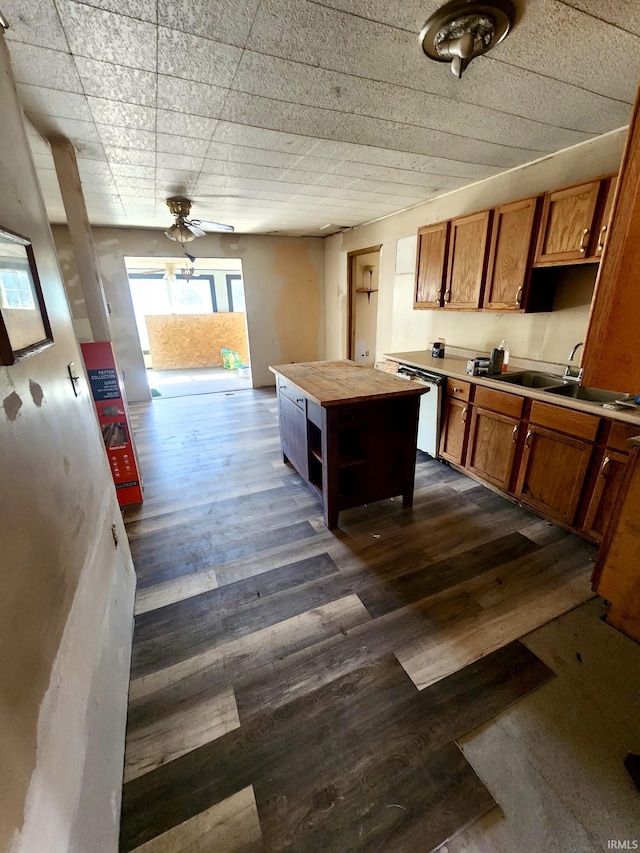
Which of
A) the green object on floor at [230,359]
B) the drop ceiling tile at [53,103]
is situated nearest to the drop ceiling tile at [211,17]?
the drop ceiling tile at [53,103]

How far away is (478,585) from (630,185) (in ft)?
6.01

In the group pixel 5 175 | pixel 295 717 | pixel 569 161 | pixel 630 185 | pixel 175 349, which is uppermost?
pixel 569 161

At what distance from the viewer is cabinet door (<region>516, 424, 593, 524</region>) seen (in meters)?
2.08

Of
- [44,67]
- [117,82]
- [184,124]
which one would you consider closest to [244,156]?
[184,124]

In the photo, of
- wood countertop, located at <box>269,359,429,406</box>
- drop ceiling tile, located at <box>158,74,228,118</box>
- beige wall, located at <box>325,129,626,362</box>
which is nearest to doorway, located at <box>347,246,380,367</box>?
beige wall, located at <box>325,129,626,362</box>

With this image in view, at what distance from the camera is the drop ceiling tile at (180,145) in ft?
6.88

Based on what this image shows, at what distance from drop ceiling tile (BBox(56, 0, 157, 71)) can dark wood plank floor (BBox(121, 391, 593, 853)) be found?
95.6 inches

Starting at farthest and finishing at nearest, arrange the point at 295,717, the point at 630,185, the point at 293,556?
the point at 293,556 → the point at 295,717 → the point at 630,185

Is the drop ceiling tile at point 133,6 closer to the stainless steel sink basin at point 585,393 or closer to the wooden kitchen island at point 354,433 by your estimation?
the wooden kitchen island at point 354,433

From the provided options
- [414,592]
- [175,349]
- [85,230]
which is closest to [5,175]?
[85,230]

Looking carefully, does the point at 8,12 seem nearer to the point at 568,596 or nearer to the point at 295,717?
the point at 295,717

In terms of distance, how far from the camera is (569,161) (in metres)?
2.37

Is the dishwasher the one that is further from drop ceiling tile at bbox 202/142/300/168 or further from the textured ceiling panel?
drop ceiling tile at bbox 202/142/300/168

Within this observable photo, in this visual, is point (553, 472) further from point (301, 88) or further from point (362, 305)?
point (362, 305)
